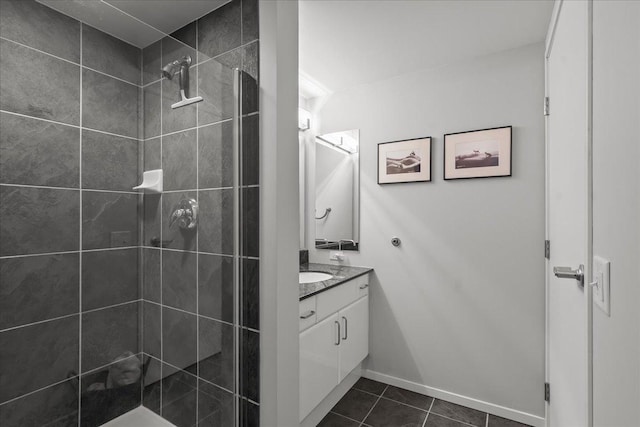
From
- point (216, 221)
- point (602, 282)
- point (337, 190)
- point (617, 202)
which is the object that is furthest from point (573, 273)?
point (337, 190)

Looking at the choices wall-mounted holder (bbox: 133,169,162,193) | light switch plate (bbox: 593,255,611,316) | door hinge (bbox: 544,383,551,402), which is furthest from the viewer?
door hinge (bbox: 544,383,551,402)

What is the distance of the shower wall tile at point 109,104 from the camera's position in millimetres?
905

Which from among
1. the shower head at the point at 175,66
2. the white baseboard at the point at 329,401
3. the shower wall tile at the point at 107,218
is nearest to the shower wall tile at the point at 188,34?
the shower head at the point at 175,66

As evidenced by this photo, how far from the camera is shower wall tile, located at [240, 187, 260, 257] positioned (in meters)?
1.25

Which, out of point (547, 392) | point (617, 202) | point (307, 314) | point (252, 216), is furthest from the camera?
point (547, 392)

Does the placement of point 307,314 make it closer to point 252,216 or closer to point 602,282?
point 252,216

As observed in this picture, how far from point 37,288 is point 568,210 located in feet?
6.03

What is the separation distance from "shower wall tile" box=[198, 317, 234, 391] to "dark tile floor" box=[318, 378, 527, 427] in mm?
1119

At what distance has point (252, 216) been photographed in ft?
4.10

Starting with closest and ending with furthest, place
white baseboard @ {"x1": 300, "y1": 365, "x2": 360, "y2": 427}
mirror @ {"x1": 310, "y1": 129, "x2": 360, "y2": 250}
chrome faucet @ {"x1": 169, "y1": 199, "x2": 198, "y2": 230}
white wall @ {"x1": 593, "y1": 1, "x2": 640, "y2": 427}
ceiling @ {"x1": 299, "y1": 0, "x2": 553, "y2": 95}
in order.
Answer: white wall @ {"x1": 593, "y1": 1, "x2": 640, "y2": 427} → chrome faucet @ {"x1": 169, "y1": 199, "x2": 198, "y2": 230} → ceiling @ {"x1": 299, "y1": 0, "x2": 553, "y2": 95} → white baseboard @ {"x1": 300, "y1": 365, "x2": 360, "y2": 427} → mirror @ {"x1": 310, "y1": 129, "x2": 360, "y2": 250}

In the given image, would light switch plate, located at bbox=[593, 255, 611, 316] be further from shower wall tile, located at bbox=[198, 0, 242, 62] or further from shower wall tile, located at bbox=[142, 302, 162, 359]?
shower wall tile, located at bbox=[198, 0, 242, 62]

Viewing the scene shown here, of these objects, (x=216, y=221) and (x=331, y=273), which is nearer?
→ (x=216, y=221)

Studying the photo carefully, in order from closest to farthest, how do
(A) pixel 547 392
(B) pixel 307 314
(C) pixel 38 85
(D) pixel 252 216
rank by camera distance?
(C) pixel 38 85 → (D) pixel 252 216 → (B) pixel 307 314 → (A) pixel 547 392

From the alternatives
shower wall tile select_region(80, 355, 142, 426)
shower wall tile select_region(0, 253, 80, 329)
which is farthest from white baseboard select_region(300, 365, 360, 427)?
shower wall tile select_region(0, 253, 80, 329)
